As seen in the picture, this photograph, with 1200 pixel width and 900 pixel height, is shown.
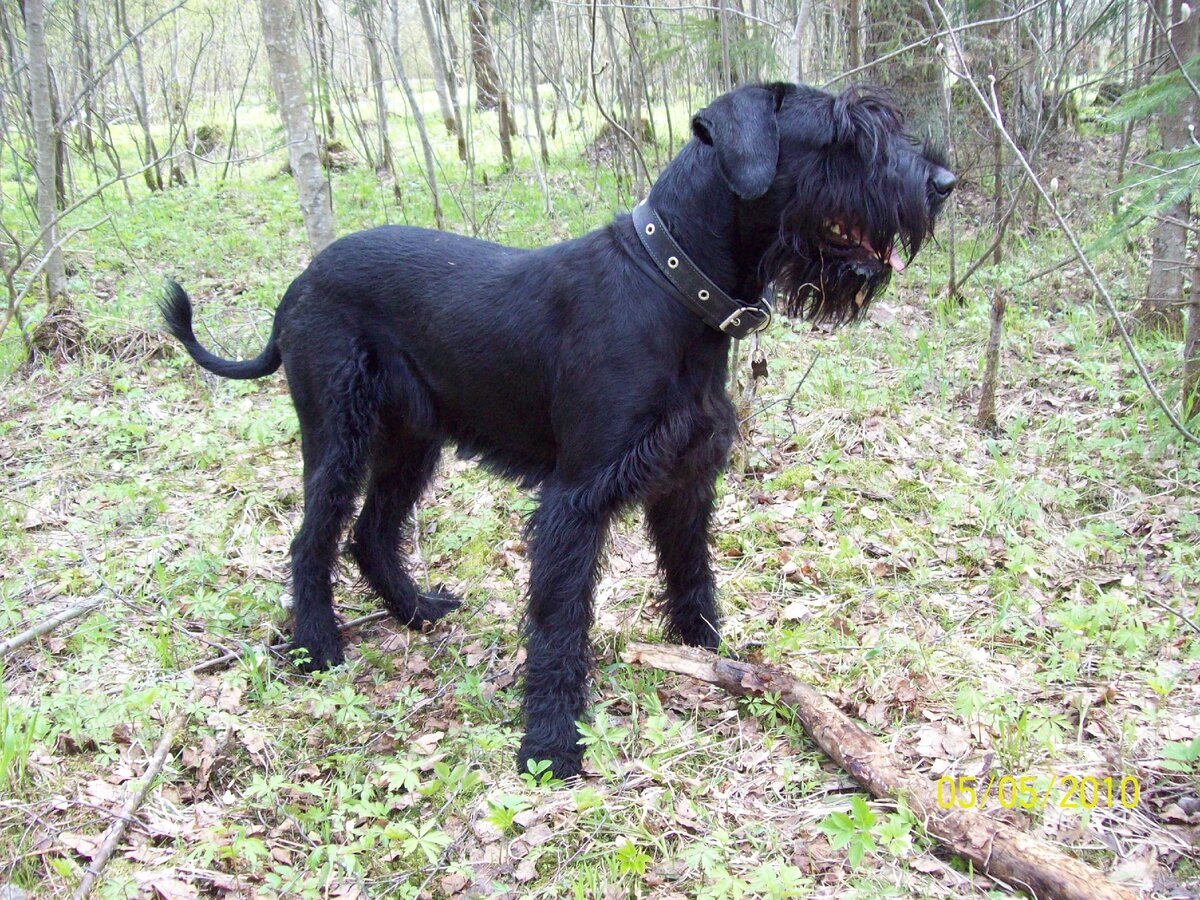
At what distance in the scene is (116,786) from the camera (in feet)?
8.68

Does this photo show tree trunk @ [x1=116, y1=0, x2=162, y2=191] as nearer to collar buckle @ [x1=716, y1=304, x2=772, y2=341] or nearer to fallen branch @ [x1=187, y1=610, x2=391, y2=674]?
fallen branch @ [x1=187, y1=610, x2=391, y2=674]

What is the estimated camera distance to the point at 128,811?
2.48 metres

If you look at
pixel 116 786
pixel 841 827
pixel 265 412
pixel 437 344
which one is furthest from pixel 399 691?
pixel 265 412

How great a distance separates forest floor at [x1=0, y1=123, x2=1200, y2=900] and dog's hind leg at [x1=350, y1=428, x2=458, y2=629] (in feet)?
0.47

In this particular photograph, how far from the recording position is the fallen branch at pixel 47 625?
314cm

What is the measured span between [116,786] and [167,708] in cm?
28

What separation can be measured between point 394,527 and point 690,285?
181 cm

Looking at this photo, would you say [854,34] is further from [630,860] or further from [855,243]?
[630,860]

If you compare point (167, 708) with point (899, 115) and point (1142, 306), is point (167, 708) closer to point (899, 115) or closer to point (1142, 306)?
point (899, 115)

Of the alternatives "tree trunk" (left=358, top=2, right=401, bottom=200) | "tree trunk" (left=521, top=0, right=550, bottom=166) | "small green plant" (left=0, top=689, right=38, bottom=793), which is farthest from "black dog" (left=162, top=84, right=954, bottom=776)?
"tree trunk" (left=358, top=2, right=401, bottom=200)

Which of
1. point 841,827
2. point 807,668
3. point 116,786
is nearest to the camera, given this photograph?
point 841,827

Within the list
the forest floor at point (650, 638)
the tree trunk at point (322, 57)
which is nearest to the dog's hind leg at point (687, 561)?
the forest floor at point (650, 638)

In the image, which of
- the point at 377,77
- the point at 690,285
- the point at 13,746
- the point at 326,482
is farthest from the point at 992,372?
the point at 377,77

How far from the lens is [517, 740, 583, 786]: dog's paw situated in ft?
9.04
